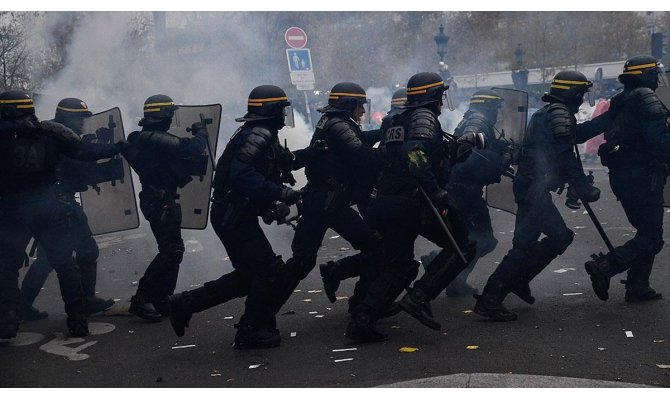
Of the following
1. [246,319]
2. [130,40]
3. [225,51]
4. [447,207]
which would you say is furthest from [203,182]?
[225,51]

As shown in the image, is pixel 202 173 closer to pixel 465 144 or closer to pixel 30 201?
pixel 30 201

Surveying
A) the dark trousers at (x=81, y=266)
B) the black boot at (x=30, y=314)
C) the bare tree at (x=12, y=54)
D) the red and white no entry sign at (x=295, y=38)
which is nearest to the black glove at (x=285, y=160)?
the dark trousers at (x=81, y=266)

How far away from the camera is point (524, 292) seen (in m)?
6.46

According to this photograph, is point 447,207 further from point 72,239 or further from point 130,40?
point 130,40

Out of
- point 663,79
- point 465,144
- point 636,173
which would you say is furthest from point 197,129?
point 663,79

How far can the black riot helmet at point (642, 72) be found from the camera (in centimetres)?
636

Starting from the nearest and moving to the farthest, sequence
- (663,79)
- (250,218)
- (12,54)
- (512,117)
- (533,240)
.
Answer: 1. (250,218)
2. (533,240)
3. (663,79)
4. (512,117)
5. (12,54)

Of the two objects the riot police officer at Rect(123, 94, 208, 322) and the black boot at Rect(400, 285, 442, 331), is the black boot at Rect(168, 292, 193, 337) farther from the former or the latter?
the black boot at Rect(400, 285, 442, 331)

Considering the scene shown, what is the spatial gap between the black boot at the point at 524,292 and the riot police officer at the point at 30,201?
2888 mm

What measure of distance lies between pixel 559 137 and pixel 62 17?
6.62 metres

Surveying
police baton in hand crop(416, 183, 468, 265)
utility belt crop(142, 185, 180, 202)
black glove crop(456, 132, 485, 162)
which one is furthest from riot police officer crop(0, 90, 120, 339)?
black glove crop(456, 132, 485, 162)

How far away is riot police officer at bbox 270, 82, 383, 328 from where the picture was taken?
5.87m

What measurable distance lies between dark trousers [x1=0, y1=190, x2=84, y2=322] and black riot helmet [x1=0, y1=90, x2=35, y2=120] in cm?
53

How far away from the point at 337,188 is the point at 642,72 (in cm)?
223
